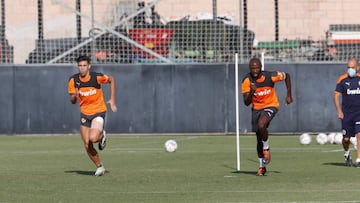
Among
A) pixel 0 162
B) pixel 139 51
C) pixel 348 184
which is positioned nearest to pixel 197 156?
pixel 0 162

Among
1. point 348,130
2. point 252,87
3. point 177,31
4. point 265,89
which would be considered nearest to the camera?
point 252,87

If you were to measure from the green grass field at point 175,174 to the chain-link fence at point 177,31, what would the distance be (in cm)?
395

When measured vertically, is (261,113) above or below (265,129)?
above

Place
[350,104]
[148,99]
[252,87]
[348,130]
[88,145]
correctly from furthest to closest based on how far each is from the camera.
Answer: [148,99] → [350,104] → [348,130] → [88,145] → [252,87]

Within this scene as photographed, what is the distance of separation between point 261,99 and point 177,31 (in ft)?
44.5

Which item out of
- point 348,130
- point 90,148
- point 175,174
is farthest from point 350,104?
point 90,148

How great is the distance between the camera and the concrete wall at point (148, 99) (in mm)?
30781

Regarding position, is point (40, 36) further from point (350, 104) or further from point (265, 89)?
point (265, 89)

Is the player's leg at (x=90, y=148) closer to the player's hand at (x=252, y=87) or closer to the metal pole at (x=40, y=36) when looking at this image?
the player's hand at (x=252, y=87)

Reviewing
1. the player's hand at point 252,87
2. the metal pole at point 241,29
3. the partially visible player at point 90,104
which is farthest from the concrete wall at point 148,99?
the player's hand at point 252,87

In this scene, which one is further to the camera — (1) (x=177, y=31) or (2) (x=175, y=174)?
(1) (x=177, y=31)

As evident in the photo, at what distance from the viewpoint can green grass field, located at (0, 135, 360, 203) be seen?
1452 centimetres

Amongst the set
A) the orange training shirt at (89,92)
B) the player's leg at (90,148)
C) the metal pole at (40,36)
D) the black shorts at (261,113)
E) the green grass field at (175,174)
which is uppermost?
the metal pole at (40,36)

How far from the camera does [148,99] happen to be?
30969 mm
